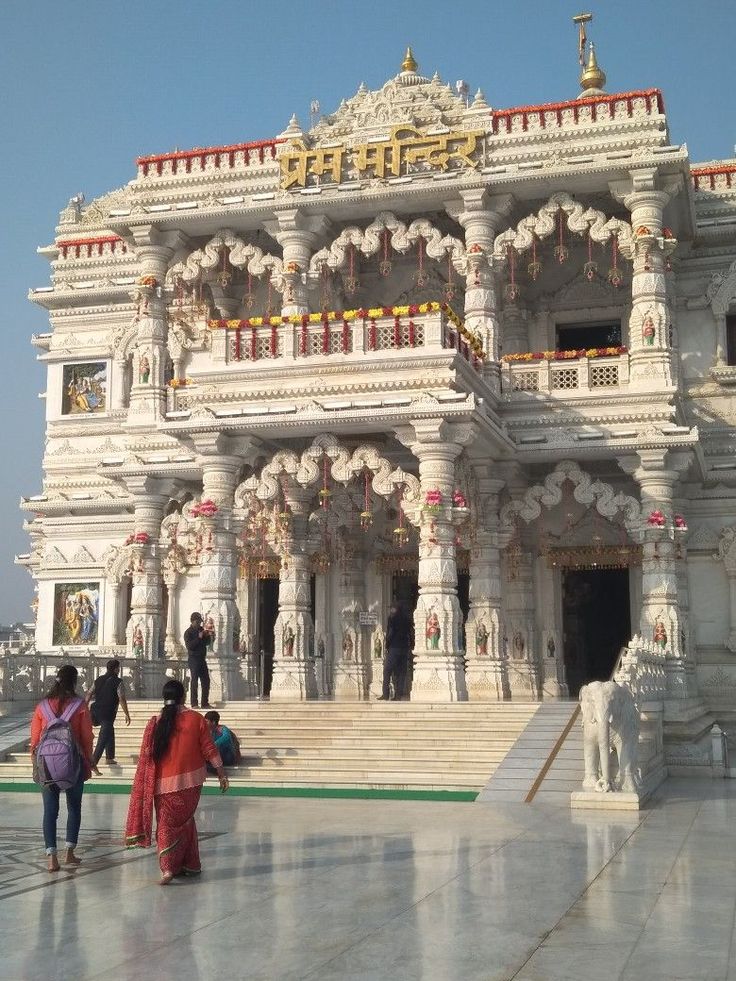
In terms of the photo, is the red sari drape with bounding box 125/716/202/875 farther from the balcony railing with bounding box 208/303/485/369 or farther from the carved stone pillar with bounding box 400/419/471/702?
the balcony railing with bounding box 208/303/485/369

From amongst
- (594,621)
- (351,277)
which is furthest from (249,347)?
(594,621)

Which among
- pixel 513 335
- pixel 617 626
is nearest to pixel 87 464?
pixel 513 335

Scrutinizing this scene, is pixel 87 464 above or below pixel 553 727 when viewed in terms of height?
above

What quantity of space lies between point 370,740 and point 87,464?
12591mm

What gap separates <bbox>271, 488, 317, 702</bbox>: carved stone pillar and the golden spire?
33.0 ft

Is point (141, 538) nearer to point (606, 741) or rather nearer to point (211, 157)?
point (211, 157)

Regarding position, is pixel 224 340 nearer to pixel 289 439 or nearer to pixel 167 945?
pixel 289 439

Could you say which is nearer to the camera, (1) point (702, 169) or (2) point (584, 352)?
(2) point (584, 352)

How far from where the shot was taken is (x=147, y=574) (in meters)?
21.7

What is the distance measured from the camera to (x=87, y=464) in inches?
990

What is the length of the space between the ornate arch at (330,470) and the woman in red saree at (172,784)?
9.34m

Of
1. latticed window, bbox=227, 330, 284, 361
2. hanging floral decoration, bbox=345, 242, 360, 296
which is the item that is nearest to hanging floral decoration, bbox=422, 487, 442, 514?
latticed window, bbox=227, 330, 284, 361

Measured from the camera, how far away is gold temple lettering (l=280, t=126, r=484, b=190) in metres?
20.8

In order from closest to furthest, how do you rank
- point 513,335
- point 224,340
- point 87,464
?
point 224,340, point 513,335, point 87,464
